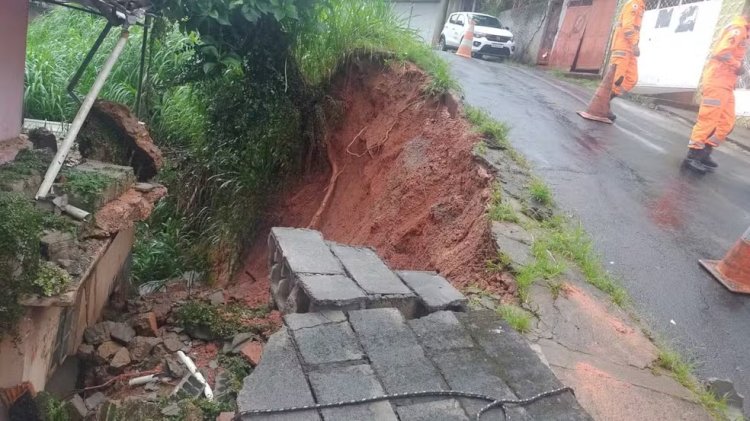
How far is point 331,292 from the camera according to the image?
2510 millimetres

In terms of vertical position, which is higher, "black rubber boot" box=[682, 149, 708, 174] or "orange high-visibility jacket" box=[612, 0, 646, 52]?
"orange high-visibility jacket" box=[612, 0, 646, 52]

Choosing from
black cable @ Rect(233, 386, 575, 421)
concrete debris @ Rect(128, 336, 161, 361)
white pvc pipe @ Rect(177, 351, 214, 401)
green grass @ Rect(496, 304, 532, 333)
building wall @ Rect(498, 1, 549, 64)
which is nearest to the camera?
black cable @ Rect(233, 386, 575, 421)

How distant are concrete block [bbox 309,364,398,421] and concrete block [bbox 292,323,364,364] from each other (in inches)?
2.1

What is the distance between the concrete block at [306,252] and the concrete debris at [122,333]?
224 cm

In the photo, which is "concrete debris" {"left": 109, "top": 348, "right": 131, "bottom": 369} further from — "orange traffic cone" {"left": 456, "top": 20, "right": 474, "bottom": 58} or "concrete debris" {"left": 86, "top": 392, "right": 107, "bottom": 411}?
"orange traffic cone" {"left": 456, "top": 20, "right": 474, "bottom": 58}

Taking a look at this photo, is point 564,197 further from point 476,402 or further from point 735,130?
point 735,130

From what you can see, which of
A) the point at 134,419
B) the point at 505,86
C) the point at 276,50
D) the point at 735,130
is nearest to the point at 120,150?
the point at 276,50

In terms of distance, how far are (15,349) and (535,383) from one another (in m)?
2.83

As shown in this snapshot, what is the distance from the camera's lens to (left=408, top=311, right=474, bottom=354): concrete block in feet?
7.78

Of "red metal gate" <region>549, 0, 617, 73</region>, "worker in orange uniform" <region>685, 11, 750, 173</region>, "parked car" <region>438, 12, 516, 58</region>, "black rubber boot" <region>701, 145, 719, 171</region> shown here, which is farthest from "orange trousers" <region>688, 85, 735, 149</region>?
"parked car" <region>438, 12, 516, 58</region>

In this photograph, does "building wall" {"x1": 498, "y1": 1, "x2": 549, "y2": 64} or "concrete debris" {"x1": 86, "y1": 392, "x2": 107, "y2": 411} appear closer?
"concrete debris" {"x1": 86, "y1": 392, "x2": 107, "y2": 411}

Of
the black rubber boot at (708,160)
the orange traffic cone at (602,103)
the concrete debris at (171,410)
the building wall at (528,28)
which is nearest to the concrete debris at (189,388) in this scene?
the concrete debris at (171,410)

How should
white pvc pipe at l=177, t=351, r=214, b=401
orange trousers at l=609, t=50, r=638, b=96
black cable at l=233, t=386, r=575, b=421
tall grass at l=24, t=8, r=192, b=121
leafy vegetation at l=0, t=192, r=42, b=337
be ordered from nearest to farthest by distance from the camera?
1. black cable at l=233, t=386, r=575, b=421
2. leafy vegetation at l=0, t=192, r=42, b=337
3. white pvc pipe at l=177, t=351, r=214, b=401
4. tall grass at l=24, t=8, r=192, b=121
5. orange trousers at l=609, t=50, r=638, b=96

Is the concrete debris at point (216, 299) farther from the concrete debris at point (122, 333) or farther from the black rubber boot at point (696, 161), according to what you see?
the black rubber boot at point (696, 161)
